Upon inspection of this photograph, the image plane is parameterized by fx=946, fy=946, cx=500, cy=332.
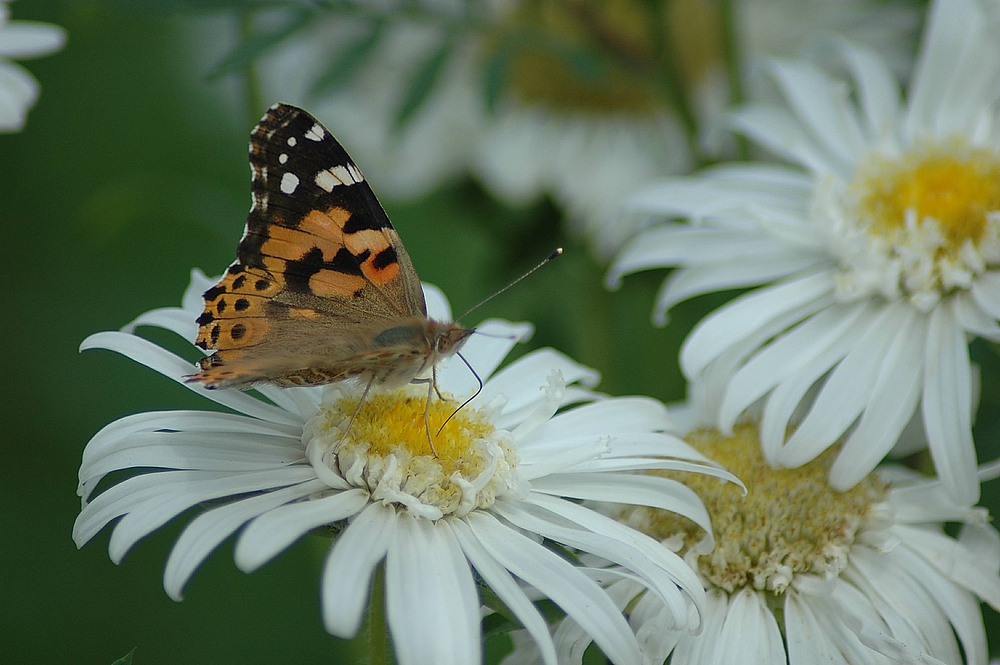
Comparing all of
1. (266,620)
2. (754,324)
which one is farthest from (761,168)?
(266,620)

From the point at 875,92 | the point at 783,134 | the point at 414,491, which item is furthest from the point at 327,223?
the point at 875,92

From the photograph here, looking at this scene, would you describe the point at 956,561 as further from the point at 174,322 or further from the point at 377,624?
the point at 174,322

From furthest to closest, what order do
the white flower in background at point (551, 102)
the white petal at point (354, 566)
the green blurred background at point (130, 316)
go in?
the white flower in background at point (551, 102)
the green blurred background at point (130, 316)
the white petal at point (354, 566)

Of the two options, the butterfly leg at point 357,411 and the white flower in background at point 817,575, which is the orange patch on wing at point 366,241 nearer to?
the butterfly leg at point 357,411

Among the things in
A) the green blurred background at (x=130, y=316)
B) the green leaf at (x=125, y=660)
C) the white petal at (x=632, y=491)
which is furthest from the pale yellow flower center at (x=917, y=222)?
the green leaf at (x=125, y=660)

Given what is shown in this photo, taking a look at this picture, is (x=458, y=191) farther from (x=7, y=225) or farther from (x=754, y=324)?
(x=7, y=225)

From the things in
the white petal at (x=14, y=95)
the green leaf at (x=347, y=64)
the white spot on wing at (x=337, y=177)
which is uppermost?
the white petal at (x=14, y=95)

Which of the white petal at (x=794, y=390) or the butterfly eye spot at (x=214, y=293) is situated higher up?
the butterfly eye spot at (x=214, y=293)
